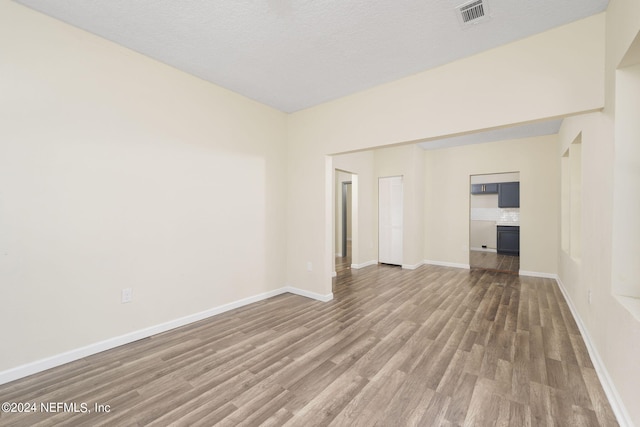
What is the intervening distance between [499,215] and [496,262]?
2.45 m

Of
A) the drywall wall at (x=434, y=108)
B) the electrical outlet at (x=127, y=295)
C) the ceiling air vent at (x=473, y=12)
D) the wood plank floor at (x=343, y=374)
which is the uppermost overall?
the ceiling air vent at (x=473, y=12)

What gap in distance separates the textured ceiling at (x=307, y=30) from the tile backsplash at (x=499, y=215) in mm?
7124

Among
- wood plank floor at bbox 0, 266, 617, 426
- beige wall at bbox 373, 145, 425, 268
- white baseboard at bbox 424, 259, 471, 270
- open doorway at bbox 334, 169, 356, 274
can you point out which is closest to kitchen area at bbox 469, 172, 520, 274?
white baseboard at bbox 424, 259, 471, 270

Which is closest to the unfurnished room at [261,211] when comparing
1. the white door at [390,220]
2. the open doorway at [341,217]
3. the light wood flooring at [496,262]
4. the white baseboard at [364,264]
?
the white baseboard at [364,264]

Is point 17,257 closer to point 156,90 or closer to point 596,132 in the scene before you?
point 156,90

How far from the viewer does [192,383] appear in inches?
74.5

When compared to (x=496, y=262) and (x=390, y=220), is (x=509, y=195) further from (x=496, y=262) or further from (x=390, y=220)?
(x=390, y=220)

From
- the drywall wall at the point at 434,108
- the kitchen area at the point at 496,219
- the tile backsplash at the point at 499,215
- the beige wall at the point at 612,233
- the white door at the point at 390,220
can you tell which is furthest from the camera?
the tile backsplash at the point at 499,215

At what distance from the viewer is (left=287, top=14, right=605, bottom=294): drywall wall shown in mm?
2027

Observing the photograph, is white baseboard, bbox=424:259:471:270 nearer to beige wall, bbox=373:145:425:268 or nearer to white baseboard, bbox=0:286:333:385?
beige wall, bbox=373:145:425:268

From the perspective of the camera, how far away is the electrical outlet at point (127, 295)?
243 centimetres

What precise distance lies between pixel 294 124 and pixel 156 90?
6.20 feet

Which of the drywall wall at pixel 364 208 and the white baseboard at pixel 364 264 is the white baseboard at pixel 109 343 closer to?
the white baseboard at pixel 364 264

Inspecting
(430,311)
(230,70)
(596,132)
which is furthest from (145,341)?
(596,132)
